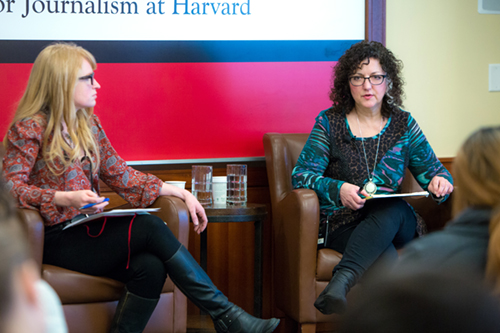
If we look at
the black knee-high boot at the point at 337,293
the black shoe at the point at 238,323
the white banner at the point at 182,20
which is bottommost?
the black shoe at the point at 238,323

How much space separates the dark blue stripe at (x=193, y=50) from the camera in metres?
2.79

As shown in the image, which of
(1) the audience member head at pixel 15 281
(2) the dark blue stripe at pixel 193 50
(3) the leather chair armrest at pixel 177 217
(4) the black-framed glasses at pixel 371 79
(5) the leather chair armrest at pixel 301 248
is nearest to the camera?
(1) the audience member head at pixel 15 281

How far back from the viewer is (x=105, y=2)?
2.86 metres

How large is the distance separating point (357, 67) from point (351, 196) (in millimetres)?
701

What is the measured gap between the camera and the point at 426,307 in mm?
560

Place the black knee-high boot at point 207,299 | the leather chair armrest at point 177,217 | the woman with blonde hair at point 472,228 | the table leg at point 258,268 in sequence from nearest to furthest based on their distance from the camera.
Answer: the woman with blonde hair at point 472,228 → the black knee-high boot at point 207,299 → the leather chair armrest at point 177,217 → the table leg at point 258,268

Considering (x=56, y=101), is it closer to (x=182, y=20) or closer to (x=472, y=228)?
(x=182, y=20)

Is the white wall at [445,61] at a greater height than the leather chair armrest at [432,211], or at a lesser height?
greater

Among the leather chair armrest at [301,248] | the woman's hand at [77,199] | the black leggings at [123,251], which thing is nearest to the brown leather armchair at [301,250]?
the leather chair armrest at [301,248]

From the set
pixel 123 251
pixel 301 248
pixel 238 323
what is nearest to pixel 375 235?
pixel 301 248

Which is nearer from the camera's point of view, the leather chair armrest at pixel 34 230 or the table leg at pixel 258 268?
the leather chair armrest at pixel 34 230

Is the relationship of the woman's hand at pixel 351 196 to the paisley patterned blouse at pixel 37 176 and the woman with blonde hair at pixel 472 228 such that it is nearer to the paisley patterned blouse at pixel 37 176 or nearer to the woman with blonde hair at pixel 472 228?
the paisley patterned blouse at pixel 37 176

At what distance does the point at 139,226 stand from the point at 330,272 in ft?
2.72

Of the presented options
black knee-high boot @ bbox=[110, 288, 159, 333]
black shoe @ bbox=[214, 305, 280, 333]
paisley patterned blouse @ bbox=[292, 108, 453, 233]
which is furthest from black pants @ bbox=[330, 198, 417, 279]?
black knee-high boot @ bbox=[110, 288, 159, 333]
